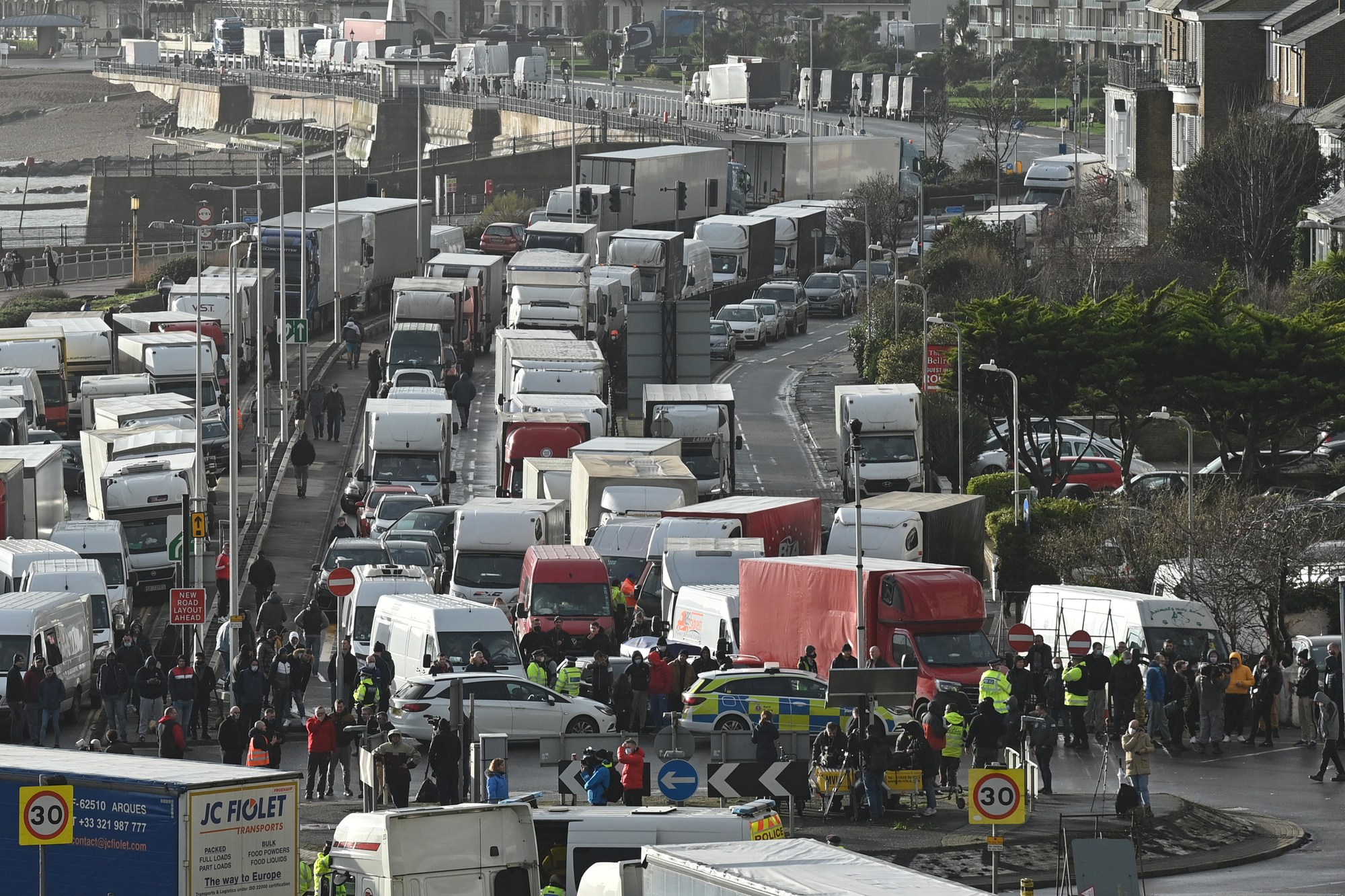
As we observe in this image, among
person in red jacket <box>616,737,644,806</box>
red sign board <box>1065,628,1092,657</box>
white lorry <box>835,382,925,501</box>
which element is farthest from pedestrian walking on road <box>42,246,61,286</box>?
person in red jacket <box>616,737,644,806</box>

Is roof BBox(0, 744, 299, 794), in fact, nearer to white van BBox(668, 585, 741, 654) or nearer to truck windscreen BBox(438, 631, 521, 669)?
truck windscreen BBox(438, 631, 521, 669)

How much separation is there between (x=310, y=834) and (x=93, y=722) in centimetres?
812

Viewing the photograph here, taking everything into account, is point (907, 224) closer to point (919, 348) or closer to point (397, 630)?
point (919, 348)

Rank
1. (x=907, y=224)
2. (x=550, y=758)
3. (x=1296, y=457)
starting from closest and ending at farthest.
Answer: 1. (x=550, y=758)
2. (x=1296, y=457)
3. (x=907, y=224)

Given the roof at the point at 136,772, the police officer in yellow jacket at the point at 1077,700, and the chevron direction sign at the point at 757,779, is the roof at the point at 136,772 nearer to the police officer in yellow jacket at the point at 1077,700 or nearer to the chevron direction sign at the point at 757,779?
the chevron direction sign at the point at 757,779

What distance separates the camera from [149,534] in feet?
127

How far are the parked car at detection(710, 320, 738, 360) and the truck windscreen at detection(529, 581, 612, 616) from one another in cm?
3109

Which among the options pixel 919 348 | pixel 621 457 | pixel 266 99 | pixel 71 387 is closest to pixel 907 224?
pixel 919 348

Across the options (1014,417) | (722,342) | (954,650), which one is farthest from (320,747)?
(722,342)

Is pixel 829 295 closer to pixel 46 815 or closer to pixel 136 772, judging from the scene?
pixel 136 772

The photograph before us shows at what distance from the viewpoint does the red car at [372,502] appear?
4091cm

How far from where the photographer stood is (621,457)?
3941 cm

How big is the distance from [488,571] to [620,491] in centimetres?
338

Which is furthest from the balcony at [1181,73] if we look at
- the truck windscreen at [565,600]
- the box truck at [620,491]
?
the truck windscreen at [565,600]
